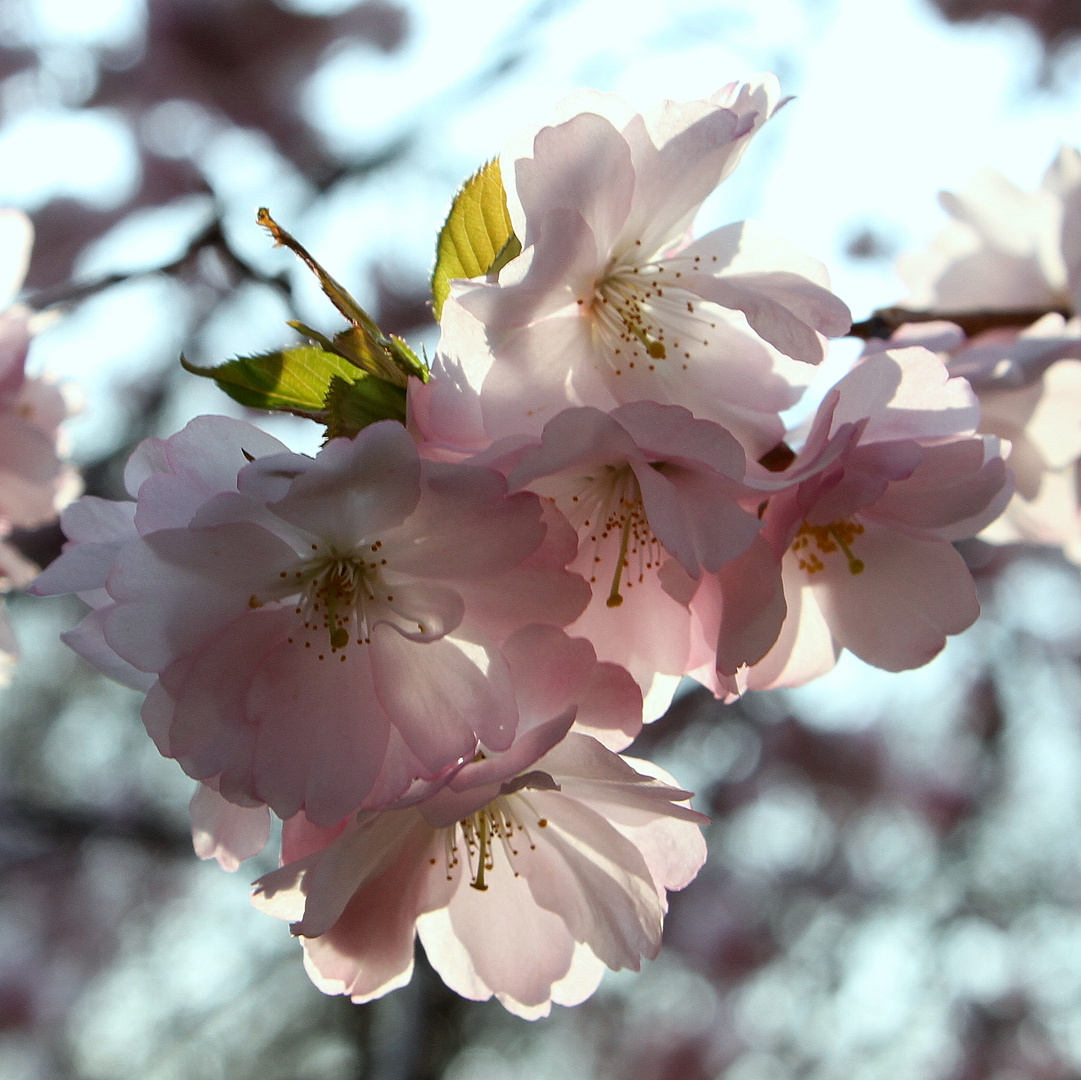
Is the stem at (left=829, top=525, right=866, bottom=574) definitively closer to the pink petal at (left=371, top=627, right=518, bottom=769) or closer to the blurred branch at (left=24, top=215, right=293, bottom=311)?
the pink petal at (left=371, top=627, right=518, bottom=769)

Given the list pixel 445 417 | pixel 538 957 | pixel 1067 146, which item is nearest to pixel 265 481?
pixel 445 417

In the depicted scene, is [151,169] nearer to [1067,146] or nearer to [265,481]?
[1067,146]

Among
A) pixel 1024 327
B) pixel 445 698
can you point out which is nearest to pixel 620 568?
pixel 445 698

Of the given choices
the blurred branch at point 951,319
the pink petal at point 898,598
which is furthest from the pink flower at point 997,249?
the pink petal at point 898,598

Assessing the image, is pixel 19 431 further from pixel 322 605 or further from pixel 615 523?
pixel 615 523

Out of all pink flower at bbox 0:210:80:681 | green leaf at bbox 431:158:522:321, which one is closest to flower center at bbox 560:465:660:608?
green leaf at bbox 431:158:522:321

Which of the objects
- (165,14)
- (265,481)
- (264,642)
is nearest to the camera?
(265,481)

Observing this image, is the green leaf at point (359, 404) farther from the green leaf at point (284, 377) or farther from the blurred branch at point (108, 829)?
the blurred branch at point (108, 829)
